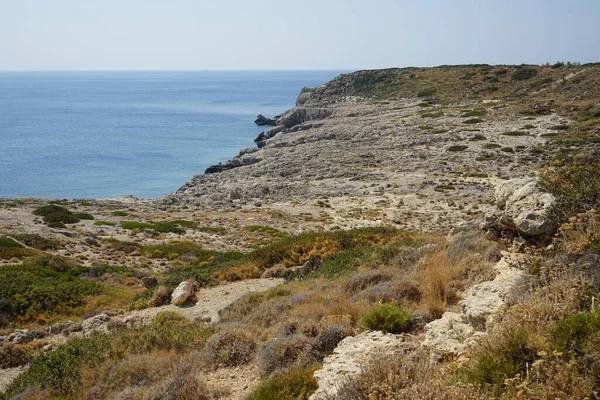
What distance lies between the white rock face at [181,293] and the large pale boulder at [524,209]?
32.5 feet

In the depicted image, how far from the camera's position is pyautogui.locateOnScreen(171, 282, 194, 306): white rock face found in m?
14.6

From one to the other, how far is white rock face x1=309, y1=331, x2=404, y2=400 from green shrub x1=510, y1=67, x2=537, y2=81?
304ft

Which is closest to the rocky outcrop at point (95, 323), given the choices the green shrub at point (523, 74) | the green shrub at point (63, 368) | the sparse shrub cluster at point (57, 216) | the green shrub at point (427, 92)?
the green shrub at point (63, 368)

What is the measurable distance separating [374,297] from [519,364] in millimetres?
4837

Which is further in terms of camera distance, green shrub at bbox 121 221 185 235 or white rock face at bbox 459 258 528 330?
green shrub at bbox 121 221 185 235

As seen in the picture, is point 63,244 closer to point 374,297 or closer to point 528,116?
point 374,297

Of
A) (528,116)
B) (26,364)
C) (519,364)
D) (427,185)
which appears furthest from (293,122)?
(519,364)

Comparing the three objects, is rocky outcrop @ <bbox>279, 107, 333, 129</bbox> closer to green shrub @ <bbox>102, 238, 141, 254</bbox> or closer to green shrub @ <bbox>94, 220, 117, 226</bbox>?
green shrub @ <bbox>94, 220, 117, 226</bbox>

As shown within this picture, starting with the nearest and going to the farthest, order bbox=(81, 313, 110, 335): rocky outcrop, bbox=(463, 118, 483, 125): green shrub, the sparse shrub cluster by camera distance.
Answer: bbox=(81, 313, 110, 335): rocky outcrop → the sparse shrub cluster → bbox=(463, 118, 483, 125): green shrub

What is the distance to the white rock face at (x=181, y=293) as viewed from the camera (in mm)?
14564

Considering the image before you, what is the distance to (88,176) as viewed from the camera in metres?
72.8

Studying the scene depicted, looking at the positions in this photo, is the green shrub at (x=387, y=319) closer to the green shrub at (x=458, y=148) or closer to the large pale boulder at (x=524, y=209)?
the large pale boulder at (x=524, y=209)

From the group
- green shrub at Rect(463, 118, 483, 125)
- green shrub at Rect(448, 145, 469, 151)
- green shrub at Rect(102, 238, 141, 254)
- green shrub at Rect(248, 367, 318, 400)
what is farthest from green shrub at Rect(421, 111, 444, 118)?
green shrub at Rect(248, 367, 318, 400)

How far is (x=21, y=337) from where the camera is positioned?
41.4 feet
